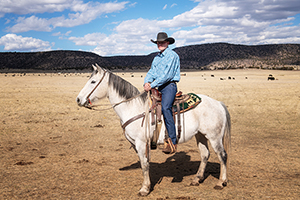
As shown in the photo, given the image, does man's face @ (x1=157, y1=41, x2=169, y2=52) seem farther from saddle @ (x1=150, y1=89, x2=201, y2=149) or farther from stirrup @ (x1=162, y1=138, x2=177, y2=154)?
stirrup @ (x1=162, y1=138, x2=177, y2=154)

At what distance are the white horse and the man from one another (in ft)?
0.85

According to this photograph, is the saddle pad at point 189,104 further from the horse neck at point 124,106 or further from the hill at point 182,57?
the hill at point 182,57

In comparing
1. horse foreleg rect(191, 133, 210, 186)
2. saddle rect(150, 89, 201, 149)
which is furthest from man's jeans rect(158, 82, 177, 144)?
horse foreleg rect(191, 133, 210, 186)

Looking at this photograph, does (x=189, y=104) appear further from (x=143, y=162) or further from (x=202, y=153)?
(x=143, y=162)

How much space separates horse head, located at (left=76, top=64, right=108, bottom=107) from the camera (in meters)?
4.80

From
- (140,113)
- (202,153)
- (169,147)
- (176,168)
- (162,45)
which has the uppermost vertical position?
(162,45)

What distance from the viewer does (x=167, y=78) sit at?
4.82 metres

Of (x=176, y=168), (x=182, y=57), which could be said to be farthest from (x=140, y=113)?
(x=182, y=57)

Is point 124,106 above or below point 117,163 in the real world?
above

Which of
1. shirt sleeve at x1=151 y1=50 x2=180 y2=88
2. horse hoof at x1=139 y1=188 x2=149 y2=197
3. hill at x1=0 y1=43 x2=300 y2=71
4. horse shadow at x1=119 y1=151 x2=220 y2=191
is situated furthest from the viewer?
hill at x1=0 y1=43 x2=300 y2=71

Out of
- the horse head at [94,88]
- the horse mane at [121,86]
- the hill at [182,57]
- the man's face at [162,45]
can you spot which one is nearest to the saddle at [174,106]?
the horse mane at [121,86]

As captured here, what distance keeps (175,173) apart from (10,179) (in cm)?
423

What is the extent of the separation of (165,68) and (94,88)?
155 cm

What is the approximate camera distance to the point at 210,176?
6.08 metres
